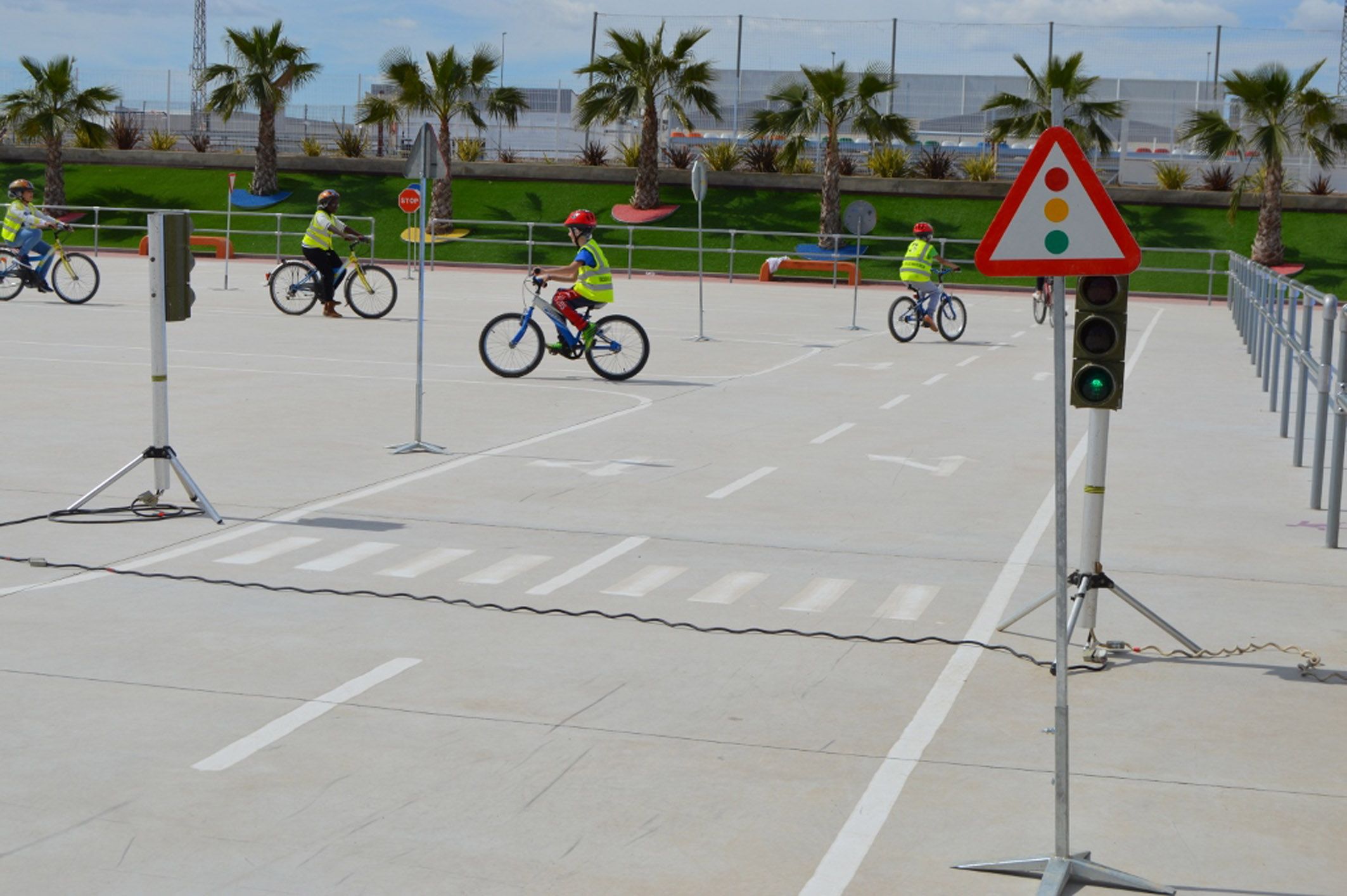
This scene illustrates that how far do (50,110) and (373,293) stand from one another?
29.3 metres

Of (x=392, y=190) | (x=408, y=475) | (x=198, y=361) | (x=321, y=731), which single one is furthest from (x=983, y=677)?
Result: (x=392, y=190)

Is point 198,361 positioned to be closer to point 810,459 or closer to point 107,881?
point 810,459

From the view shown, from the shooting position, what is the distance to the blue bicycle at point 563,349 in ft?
61.1

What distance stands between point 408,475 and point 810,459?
10.7 feet

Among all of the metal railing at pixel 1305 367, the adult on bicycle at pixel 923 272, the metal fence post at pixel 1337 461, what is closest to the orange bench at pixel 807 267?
the adult on bicycle at pixel 923 272

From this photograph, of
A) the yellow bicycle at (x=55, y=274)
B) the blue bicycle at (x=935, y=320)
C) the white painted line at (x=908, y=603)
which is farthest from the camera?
the yellow bicycle at (x=55, y=274)

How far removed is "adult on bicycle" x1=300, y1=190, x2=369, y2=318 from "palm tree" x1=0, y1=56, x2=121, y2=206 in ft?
92.6

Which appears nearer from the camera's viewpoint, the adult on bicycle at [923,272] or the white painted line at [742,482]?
the white painted line at [742,482]

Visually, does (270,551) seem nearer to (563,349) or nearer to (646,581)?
(646,581)

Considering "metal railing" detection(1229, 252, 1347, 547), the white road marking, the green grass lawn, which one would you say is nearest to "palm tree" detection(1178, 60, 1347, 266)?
the green grass lawn

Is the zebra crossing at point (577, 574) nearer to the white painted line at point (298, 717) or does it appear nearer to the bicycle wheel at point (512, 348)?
the white painted line at point (298, 717)

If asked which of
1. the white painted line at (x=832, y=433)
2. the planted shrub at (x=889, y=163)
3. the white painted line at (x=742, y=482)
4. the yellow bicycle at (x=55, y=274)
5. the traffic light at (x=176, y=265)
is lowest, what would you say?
the white painted line at (x=742, y=482)

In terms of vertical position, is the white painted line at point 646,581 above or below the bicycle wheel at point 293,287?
below

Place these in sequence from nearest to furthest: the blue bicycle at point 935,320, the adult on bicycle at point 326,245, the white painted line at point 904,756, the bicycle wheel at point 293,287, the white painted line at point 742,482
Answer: the white painted line at point 904,756 → the white painted line at point 742,482 → the adult on bicycle at point 326,245 → the blue bicycle at point 935,320 → the bicycle wheel at point 293,287
